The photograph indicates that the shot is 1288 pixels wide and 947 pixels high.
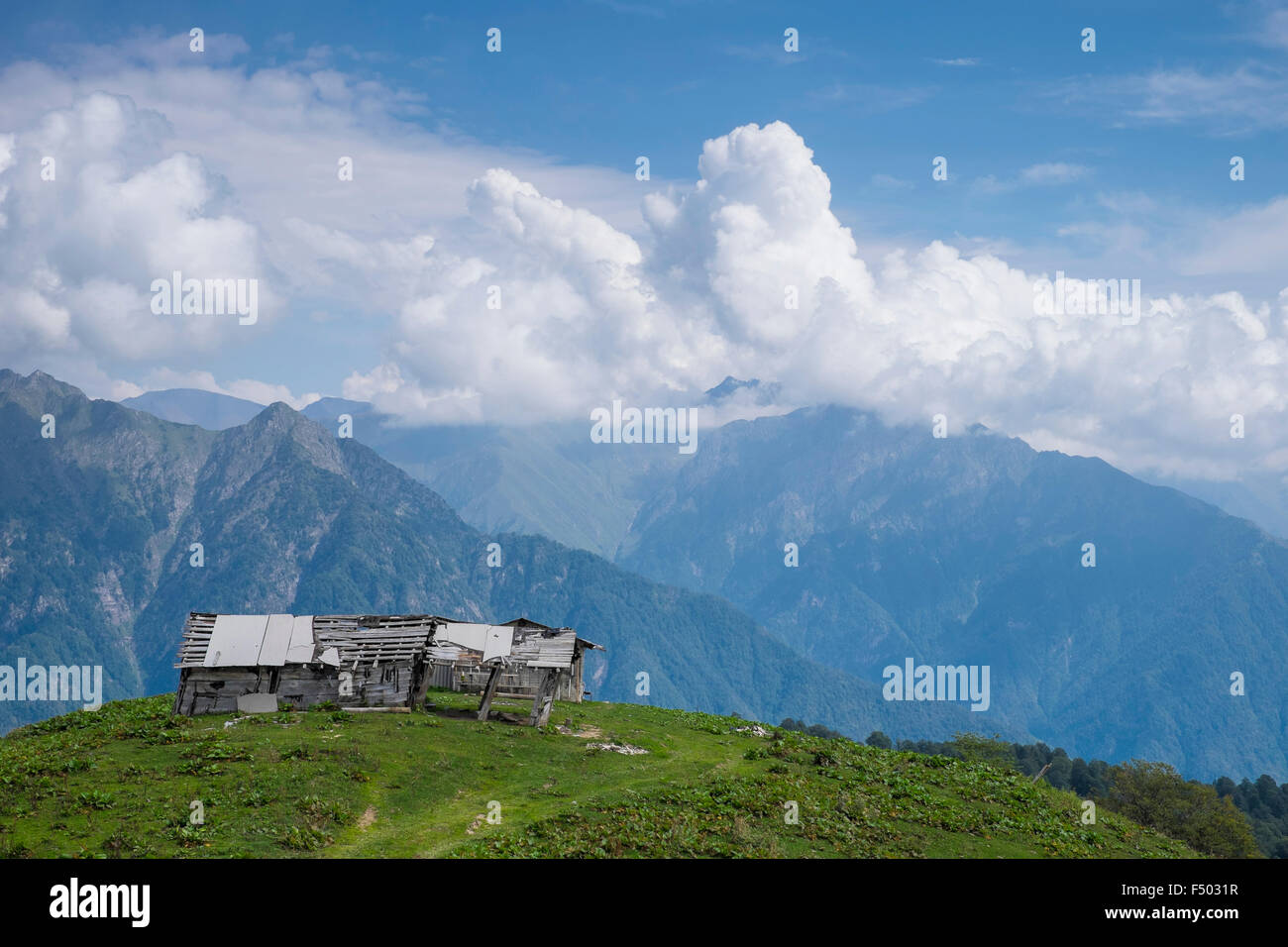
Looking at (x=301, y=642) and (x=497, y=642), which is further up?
(x=301, y=642)

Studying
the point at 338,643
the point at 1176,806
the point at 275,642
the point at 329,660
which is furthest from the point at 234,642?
the point at 1176,806

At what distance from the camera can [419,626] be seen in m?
59.6

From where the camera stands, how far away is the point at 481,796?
137 feet

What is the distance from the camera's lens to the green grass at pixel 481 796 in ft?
113

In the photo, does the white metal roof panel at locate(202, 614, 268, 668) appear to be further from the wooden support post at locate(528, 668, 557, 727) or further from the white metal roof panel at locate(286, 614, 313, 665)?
the wooden support post at locate(528, 668, 557, 727)

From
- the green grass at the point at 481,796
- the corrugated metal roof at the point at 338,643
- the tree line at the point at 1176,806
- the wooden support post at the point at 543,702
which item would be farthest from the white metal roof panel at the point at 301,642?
the tree line at the point at 1176,806

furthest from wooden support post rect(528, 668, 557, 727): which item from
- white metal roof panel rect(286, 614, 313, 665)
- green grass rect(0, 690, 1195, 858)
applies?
white metal roof panel rect(286, 614, 313, 665)

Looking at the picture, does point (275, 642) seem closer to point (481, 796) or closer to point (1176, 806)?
point (481, 796)

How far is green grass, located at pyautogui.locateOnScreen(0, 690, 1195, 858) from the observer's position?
34.4 m

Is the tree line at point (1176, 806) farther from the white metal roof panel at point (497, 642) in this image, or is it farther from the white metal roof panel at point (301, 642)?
the white metal roof panel at point (301, 642)
